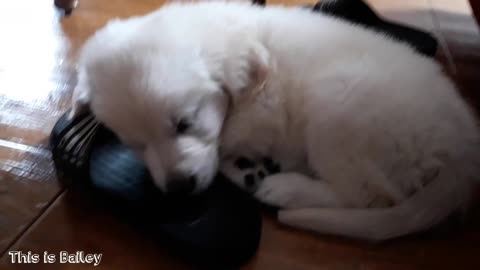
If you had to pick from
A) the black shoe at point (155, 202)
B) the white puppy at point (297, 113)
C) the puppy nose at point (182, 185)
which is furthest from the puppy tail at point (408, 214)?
the puppy nose at point (182, 185)

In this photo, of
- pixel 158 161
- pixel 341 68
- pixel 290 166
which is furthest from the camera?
pixel 290 166

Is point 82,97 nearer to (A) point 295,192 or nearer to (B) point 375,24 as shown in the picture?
(A) point 295,192

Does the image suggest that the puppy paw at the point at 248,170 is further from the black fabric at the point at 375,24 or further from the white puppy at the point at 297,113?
the black fabric at the point at 375,24

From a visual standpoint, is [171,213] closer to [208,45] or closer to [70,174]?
[70,174]

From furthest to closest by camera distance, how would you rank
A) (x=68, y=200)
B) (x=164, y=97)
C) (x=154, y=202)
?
(x=68, y=200), (x=154, y=202), (x=164, y=97)

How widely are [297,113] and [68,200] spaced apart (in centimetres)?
75

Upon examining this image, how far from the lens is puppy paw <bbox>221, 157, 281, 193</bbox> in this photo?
180 cm

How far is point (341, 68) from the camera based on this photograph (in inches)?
66.8

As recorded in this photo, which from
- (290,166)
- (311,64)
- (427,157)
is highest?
(311,64)

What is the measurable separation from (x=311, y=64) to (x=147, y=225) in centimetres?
67

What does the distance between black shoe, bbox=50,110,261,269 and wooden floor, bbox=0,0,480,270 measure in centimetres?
6

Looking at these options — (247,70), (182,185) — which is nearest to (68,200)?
(182,185)

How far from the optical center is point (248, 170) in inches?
71.9

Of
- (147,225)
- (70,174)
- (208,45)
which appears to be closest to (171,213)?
(147,225)
